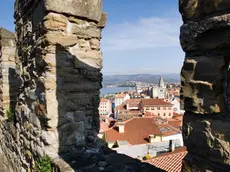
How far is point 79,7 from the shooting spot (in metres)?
2.77

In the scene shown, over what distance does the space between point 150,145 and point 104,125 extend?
27.4ft

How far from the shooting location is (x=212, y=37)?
3.53 ft

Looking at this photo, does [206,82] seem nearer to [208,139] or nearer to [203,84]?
[203,84]

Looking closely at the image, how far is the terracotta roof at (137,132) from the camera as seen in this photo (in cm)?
2002

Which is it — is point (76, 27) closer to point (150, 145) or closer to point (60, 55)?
point (60, 55)

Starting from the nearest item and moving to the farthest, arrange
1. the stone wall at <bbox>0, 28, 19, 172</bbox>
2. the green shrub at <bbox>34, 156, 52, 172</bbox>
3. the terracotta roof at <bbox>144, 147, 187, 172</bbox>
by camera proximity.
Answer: the green shrub at <bbox>34, 156, 52, 172</bbox> < the stone wall at <bbox>0, 28, 19, 172</bbox> < the terracotta roof at <bbox>144, 147, 187, 172</bbox>

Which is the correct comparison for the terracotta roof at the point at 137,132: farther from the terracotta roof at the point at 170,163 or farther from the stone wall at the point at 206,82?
the stone wall at the point at 206,82

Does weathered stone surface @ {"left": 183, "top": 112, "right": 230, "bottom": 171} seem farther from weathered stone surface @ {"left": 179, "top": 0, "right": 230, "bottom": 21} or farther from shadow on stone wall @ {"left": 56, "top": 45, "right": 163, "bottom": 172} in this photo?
shadow on stone wall @ {"left": 56, "top": 45, "right": 163, "bottom": 172}

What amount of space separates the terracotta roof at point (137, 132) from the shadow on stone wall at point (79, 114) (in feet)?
56.0

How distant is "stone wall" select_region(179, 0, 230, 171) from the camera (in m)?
1.03

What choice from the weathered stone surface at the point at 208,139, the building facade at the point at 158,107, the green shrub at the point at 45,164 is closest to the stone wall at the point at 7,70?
the green shrub at the point at 45,164

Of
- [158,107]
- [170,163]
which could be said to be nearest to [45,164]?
[170,163]

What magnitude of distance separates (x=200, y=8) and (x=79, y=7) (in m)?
1.95

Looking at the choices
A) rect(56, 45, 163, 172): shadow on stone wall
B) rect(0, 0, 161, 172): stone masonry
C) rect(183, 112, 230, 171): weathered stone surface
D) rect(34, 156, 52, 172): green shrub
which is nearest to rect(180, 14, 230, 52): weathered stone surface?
rect(183, 112, 230, 171): weathered stone surface
